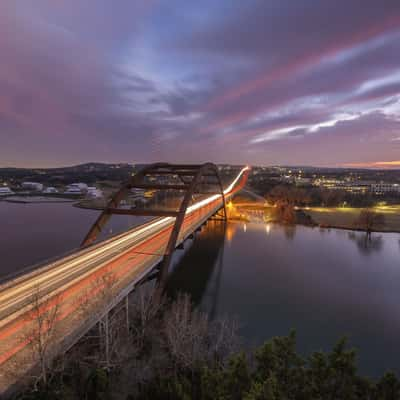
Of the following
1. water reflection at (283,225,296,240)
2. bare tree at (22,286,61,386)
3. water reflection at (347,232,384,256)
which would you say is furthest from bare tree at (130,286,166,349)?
water reflection at (347,232,384,256)

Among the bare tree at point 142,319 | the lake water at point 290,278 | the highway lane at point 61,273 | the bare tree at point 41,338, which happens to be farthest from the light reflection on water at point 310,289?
the bare tree at point 41,338

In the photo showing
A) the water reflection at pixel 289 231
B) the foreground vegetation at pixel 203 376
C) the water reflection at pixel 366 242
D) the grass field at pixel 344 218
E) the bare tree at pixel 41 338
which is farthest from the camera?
the grass field at pixel 344 218

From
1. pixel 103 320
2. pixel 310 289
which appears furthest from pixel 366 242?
pixel 103 320

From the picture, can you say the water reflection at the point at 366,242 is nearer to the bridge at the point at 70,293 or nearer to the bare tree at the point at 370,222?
the bare tree at the point at 370,222

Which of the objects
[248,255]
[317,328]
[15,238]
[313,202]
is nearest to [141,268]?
[317,328]

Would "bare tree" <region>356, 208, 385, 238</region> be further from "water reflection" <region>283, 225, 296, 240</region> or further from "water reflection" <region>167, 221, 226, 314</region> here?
"water reflection" <region>167, 221, 226, 314</region>

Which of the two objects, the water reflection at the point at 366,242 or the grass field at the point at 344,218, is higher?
the grass field at the point at 344,218

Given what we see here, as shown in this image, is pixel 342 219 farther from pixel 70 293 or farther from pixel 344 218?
pixel 70 293
